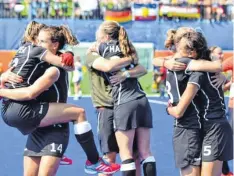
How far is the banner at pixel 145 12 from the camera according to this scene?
23672 mm

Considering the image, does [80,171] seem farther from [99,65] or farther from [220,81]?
[220,81]

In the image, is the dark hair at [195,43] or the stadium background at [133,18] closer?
the dark hair at [195,43]

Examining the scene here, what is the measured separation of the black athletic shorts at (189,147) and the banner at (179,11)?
18352 millimetres

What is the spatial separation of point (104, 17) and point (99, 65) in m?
17.9

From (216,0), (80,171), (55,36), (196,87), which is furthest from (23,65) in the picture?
(216,0)

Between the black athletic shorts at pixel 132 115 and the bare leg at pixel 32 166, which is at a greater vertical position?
the black athletic shorts at pixel 132 115

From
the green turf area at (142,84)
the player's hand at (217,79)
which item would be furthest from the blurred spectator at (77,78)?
the player's hand at (217,79)

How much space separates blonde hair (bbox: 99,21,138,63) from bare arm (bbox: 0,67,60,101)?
3.12 feet

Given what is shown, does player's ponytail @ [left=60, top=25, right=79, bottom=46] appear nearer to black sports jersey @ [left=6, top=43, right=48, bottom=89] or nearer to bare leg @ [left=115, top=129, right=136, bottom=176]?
black sports jersey @ [left=6, top=43, right=48, bottom=89]

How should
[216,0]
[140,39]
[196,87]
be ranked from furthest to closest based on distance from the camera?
[216,0]
[140,39]
[196,87]

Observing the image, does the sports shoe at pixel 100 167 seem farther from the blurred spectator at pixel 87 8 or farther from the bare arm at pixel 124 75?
the blurred spectator at pixel 87 8

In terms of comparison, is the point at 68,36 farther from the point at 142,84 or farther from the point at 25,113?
the point at 142,84

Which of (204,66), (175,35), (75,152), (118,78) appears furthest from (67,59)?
(75,152)

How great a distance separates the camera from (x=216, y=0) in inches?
980
